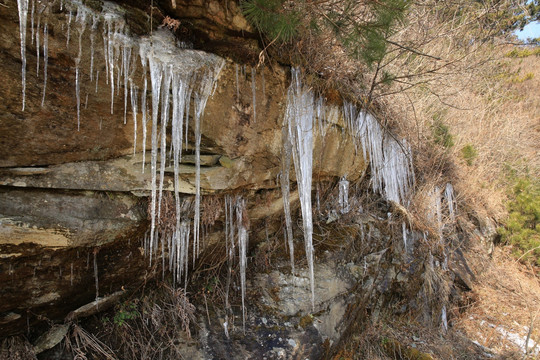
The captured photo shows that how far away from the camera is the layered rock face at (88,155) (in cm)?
193

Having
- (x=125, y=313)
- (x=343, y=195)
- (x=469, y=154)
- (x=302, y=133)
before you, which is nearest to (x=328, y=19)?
(x=302, y=133)

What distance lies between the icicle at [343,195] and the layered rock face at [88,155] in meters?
1.48

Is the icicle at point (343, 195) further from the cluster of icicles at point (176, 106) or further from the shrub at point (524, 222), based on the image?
the shrub at point (524, 222)

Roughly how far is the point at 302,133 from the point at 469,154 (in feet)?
18.1

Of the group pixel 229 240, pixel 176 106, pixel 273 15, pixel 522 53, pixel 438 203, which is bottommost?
pixel 229 240

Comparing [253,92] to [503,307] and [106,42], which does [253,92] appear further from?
[503,307]

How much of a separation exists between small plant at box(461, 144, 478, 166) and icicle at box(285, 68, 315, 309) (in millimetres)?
5251

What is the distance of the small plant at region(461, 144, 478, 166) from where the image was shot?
680cm

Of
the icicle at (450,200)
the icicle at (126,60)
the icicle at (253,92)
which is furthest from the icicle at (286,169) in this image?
the icicle at (450,200)

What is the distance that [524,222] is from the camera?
6.14 meters

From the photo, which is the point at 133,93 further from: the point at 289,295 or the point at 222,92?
the point at 289,295

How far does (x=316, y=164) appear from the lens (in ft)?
11.8

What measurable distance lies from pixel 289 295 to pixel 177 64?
8.71ft

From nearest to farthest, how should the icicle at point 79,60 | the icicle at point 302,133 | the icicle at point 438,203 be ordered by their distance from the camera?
the icicle at point 79,60 → the icicle at point 302,133 → the icicle at point 438,203
